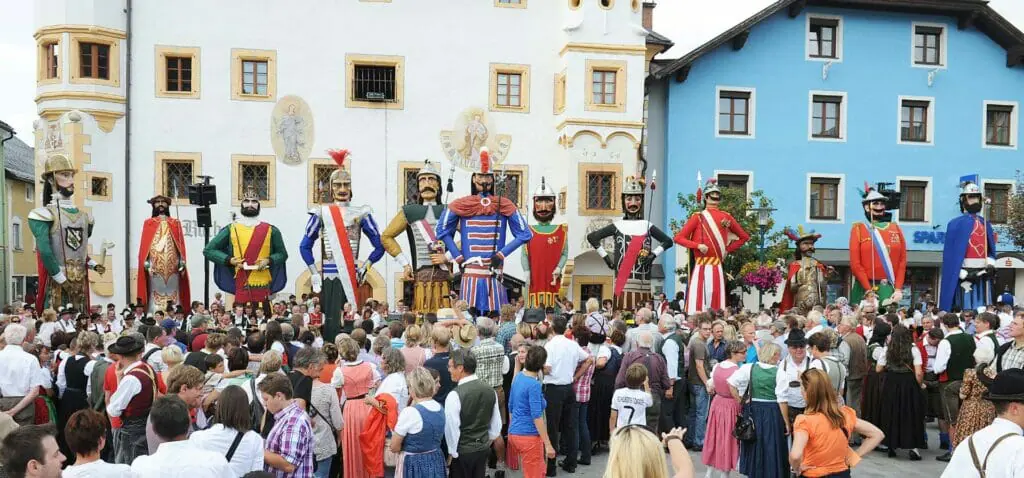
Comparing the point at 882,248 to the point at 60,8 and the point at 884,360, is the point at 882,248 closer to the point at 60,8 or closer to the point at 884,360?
the point at 884,360

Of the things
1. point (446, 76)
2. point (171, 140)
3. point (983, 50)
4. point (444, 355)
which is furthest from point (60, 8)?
point (983, 50)

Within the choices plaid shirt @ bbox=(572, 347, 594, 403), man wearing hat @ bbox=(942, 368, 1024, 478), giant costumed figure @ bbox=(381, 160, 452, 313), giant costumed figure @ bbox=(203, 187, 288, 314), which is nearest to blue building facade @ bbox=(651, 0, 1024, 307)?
giant costumed figure @ bbox=(381, 160, 452, 313)

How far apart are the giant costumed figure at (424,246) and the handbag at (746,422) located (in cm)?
849

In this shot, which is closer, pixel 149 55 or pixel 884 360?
pixel 884 360

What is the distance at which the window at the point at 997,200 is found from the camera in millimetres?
29031

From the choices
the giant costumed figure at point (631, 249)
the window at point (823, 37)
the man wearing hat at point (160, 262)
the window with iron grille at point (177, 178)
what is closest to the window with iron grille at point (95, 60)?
the window with iron grille at point (177, 178)

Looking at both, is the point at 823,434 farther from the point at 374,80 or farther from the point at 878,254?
the point at 374,80

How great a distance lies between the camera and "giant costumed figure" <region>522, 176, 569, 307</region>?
17.9 meters

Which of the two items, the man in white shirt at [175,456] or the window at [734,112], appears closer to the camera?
the man in white shirt at [175,456]

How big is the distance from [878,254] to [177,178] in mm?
17140

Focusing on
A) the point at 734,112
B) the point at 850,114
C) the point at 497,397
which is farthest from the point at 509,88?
the point at 497,397

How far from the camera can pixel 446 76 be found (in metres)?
25.5

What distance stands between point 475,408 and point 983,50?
91.1 feet

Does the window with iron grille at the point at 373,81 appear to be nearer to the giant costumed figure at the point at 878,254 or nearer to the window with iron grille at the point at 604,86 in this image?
the window with iron grille at the point at 604,86
